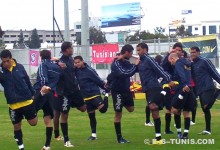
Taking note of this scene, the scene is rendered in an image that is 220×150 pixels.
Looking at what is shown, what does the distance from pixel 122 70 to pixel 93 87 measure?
1.21 m

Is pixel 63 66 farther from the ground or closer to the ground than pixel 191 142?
farther from the ground

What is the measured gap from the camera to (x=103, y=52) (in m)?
39.6

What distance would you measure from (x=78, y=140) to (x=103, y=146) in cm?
148

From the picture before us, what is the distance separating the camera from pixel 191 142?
48.5ft

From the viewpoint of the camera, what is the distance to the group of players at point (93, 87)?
1323cm

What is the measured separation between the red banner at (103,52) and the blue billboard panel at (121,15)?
75.4 metres

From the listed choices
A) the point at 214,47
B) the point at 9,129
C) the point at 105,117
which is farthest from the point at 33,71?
the point at 9,129

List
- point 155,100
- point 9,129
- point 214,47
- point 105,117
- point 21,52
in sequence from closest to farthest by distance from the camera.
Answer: point 155,100 < point 9,129 < point 105,117 < point 214,47 < point 21,52

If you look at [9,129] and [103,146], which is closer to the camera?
[103,146]

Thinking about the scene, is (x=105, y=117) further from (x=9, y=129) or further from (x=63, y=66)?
(x=63, y=66)

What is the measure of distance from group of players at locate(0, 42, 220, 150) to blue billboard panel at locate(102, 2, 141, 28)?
99.1 metres

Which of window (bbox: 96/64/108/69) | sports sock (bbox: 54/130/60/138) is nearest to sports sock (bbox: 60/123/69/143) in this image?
sports sock (bbox: 54/130/60/138)

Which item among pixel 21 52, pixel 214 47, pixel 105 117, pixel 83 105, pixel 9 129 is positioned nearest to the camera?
pixel 83 105

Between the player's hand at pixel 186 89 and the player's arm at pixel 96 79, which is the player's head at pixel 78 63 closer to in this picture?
the player's arm at pixel 96 79
